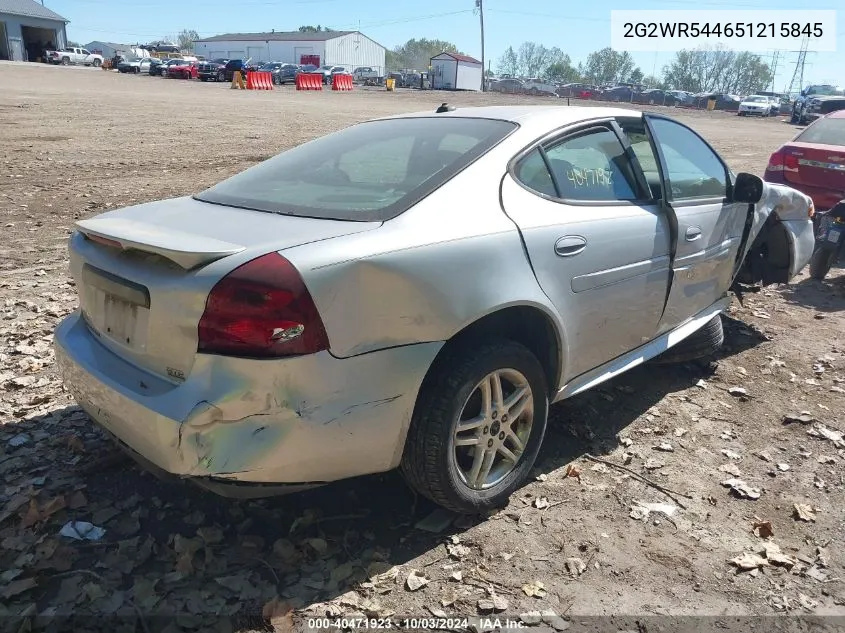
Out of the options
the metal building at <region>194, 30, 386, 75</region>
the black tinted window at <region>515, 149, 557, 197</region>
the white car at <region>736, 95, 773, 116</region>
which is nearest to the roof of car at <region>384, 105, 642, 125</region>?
the black tinted window at <region>515, 149, 557, 197</region>

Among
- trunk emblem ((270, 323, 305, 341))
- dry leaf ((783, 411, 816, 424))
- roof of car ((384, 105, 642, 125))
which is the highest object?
roof of car ((384, 105, 642, 125))

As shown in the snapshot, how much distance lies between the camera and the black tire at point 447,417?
262cm

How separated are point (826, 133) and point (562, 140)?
752 centimetres

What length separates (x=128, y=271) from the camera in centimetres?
252

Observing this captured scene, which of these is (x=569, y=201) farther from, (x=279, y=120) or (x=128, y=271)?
(x=279, y=120)

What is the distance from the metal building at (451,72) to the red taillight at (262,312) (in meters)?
67.9

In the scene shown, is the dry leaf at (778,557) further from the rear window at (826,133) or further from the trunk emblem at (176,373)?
the rear window at (826,133)

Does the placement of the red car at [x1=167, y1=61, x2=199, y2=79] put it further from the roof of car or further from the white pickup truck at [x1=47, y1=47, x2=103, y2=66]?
the roof of car

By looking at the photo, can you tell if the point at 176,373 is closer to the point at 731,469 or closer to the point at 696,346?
the point at 731,469

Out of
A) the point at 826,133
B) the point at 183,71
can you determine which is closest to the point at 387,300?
the point at 826,133

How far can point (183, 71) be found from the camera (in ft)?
168

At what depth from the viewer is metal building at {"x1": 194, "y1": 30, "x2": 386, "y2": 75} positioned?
9631 cm

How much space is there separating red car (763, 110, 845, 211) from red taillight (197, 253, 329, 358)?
8179mm

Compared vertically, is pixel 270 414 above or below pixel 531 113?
below
